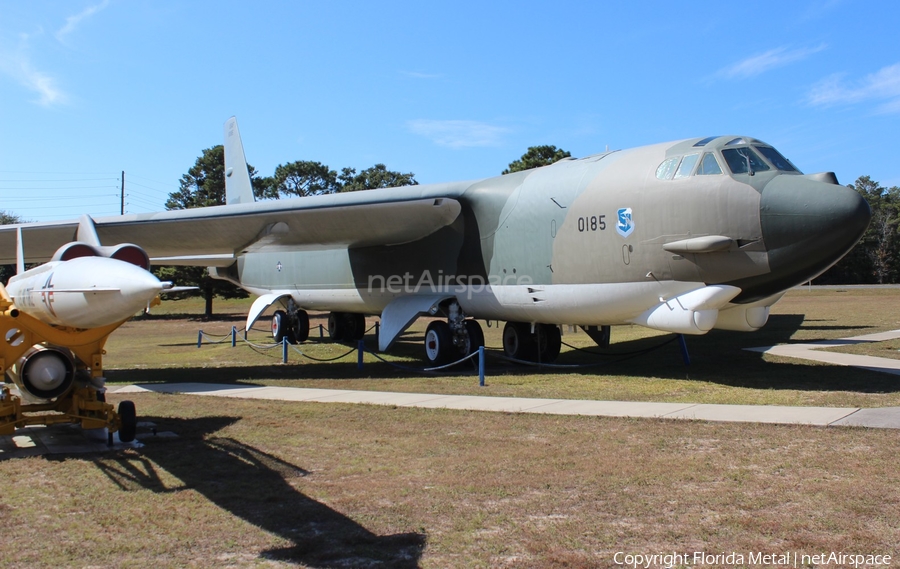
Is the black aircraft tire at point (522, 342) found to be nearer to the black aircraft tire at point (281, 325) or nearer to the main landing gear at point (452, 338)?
the main landing gear at point (452, 338)

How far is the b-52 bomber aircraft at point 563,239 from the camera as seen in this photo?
1172cm

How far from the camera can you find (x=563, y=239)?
46.3 feet

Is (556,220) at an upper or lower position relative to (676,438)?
upper

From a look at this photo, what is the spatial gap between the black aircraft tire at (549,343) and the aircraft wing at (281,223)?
3.43 m

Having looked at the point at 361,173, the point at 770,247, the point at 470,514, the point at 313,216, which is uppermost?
the point at 361,173

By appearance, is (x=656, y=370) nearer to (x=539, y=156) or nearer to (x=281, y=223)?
(x=281, y=223)

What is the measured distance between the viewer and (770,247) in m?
11.6

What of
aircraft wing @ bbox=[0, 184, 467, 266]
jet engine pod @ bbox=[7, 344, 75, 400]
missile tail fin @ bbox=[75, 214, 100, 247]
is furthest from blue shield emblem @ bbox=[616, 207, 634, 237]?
jet engine pod @ bbox=[7, 344, 75, 400]

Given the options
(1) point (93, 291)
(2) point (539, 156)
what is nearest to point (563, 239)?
(1) point (93, 291)

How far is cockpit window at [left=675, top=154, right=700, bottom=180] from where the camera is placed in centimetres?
1241

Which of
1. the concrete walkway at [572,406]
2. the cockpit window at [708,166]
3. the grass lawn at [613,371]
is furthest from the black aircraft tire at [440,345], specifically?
the cockpit window at [708,166]

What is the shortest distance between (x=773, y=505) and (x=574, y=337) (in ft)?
60.5

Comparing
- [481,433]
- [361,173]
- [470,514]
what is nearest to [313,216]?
[481,433]

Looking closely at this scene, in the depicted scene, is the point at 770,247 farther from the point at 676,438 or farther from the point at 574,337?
the point at 574,337
